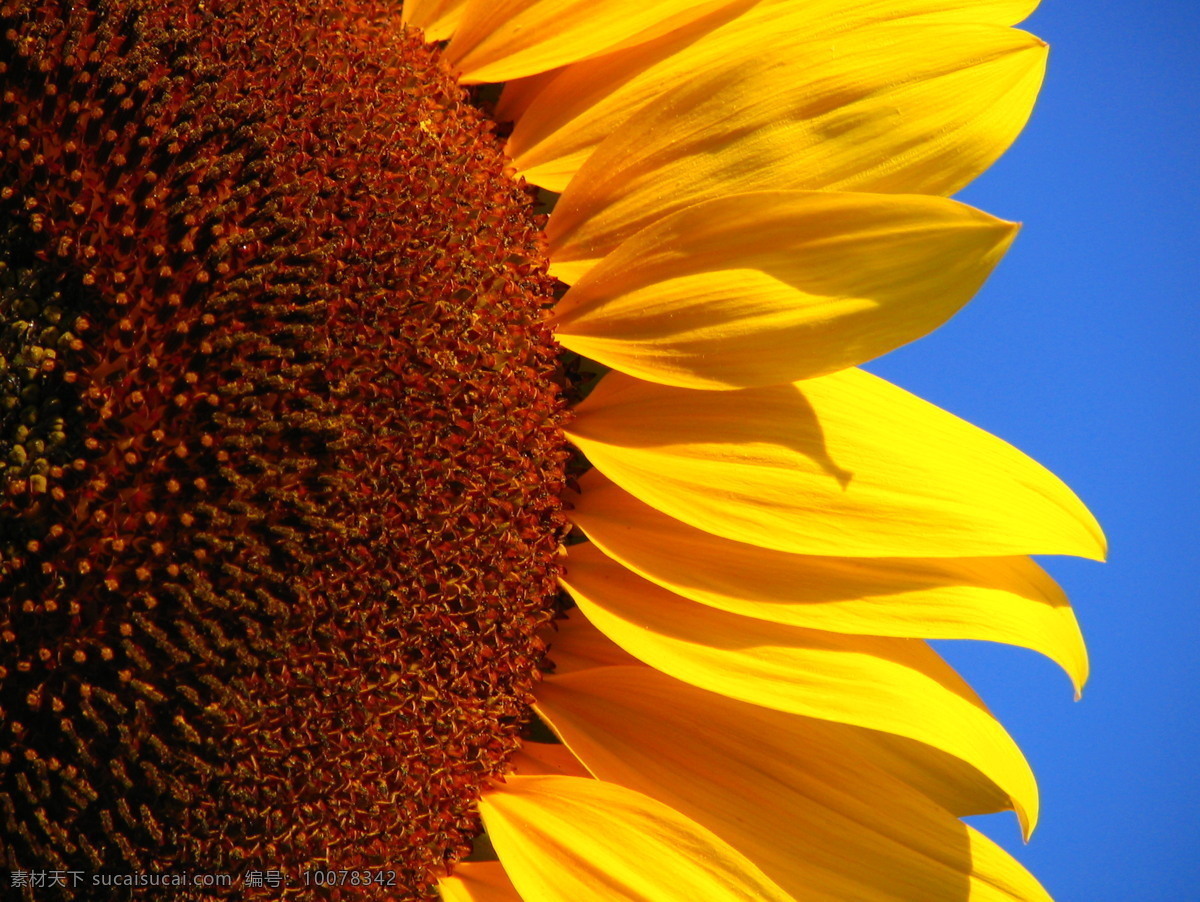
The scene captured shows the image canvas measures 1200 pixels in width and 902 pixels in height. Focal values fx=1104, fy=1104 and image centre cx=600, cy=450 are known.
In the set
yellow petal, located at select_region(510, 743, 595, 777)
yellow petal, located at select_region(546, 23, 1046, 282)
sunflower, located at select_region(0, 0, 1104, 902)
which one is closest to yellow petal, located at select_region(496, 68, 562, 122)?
sunflower, located at select_region(0, 0, 1104, 902)

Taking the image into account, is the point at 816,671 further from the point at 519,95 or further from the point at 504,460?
the point at 519,95

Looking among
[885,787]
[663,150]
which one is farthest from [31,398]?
[885,787]

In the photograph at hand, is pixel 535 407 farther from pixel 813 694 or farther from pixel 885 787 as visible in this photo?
pixel 885 787

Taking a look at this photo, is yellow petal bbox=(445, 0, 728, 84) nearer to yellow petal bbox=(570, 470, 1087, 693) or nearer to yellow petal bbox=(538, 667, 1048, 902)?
yellow petal bbox=(570, 470, 1087, 693)

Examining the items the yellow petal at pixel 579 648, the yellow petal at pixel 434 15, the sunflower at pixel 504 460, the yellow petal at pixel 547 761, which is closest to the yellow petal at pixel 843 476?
the sunflower at pixel 504 460

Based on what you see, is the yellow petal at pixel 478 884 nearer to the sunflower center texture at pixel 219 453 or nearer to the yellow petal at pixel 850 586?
the sunflower center texture at pixel 219 453

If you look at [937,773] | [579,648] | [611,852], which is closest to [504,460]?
[579,648]

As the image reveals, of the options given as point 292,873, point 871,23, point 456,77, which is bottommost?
point 292,873

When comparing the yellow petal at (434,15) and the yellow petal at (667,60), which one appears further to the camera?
the yellow petal at (434,15)
